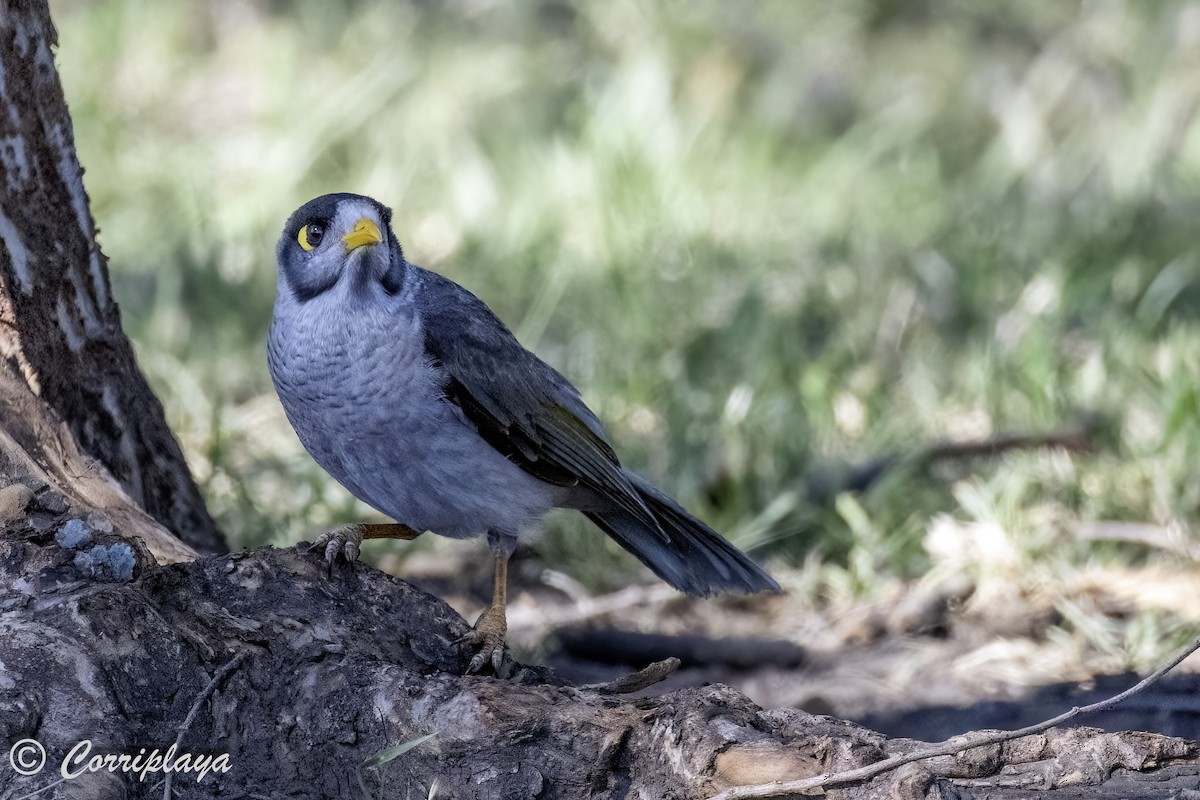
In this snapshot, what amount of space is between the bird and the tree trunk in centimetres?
32

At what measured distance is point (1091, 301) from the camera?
6.25 metres

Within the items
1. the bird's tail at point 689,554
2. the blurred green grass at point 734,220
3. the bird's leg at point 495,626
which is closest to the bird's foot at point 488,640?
the bird's leg at point 495,626

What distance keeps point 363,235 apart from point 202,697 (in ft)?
4.46

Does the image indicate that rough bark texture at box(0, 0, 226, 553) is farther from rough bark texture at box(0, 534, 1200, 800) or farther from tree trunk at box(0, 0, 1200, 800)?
rough bark texture at box(0, 534, 1200, 800)

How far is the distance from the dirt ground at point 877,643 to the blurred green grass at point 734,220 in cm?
19

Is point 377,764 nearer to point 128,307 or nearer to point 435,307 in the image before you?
point 435,307

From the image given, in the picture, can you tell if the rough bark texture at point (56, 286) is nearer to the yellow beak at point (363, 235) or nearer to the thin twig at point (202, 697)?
the yellow beak at point (363, 235)

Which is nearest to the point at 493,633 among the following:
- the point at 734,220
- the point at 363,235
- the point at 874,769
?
the point at 363,235

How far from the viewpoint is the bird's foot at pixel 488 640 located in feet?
10.5

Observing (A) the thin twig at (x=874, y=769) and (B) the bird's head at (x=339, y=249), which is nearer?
(A) the thin twig at (x=874, y=769)

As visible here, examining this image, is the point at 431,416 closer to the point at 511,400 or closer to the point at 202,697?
the point at 511,400

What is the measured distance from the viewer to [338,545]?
3283mm

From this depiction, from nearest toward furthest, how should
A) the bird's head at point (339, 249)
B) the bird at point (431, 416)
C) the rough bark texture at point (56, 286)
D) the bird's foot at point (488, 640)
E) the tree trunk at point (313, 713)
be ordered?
the tree trunk at point (313, 713), the bird's foot at point (488, 640), the rough bark texture at point (56, 286), the bird at point (431, 416), the bird's head at point (339, 249)

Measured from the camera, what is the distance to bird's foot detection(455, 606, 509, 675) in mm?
3201
